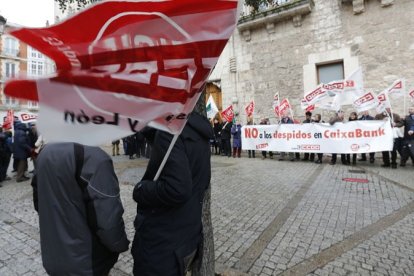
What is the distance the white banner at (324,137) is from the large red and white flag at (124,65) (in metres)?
9.42

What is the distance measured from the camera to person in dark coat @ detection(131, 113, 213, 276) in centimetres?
162

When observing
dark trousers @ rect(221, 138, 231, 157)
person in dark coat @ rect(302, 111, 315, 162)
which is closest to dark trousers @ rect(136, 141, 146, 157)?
dark trousers @ rect(221, 138, 231, 157)

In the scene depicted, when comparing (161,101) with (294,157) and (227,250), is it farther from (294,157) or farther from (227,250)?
(294,157)

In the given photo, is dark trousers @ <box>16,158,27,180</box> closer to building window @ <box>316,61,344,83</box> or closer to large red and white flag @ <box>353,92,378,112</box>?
large red and white flag @ <box>353,92,378,112</box>

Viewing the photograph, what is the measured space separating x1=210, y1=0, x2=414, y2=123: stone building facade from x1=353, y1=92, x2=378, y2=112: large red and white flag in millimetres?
2697

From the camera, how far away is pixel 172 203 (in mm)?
1651

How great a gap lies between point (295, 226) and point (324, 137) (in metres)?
6.71

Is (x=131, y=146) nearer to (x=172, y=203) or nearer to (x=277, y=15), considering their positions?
(x=277, y=15)

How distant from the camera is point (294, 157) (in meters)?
11.6

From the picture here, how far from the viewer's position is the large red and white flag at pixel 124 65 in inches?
42.1

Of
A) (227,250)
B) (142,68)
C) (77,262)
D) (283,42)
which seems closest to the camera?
(142,68)

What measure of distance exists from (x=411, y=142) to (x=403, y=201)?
13.9 ft

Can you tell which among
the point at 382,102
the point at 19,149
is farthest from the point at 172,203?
the point at 382,102

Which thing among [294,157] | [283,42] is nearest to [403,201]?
[294,157]
